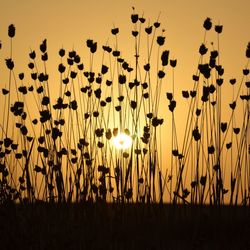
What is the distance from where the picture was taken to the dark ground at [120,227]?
428 cm

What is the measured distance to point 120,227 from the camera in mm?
4742

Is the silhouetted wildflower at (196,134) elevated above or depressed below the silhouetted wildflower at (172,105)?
below

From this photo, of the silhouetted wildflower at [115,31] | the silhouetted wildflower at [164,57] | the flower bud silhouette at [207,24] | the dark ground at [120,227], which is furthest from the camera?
the silhouetted wildflower at [115,31]

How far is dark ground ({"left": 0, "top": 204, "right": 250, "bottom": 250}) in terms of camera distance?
4277 millimetres

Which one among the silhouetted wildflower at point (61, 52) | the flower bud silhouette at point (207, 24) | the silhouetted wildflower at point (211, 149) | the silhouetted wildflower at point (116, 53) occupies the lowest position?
the silhouetted wildflower at point (211, 149)

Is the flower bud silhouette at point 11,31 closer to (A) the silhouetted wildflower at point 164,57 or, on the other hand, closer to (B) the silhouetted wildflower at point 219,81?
(A) the silhouetted wildflower at point 164,57

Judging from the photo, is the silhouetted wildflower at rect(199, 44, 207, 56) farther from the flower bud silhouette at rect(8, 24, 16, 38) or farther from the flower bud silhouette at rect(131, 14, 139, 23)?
the flower bud silhouette at rect(8, 24, 16, 38)

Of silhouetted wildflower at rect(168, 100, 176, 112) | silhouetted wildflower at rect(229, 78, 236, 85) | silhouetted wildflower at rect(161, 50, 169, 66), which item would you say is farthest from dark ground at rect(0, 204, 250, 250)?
silhouetted wildflower at rect(161, 50, 169, 66)

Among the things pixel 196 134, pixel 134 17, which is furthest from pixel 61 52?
pixel 196 134

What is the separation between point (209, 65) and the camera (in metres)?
4.93

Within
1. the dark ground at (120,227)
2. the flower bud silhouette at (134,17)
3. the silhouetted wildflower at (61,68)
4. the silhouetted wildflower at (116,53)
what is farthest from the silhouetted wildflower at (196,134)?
the silhouetted wildflower at (61,68)

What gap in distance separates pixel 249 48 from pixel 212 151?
0.88m

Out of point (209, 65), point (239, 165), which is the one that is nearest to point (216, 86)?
point (209, 65)

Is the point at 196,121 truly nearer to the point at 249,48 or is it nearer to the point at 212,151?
the point at 212,151
